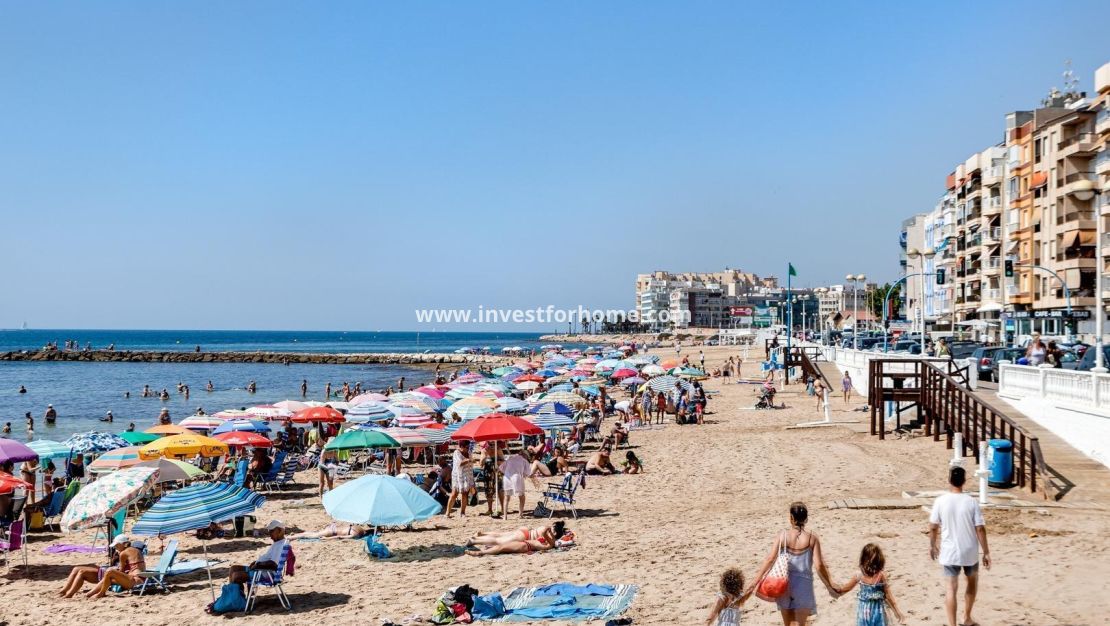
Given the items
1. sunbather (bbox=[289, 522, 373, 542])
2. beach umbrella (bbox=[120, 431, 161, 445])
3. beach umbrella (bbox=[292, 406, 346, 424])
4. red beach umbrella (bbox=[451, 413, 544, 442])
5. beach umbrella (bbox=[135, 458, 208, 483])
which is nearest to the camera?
sunbather (bbox=[289, 522, 373, 542])

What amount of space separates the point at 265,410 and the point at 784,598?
1944 cm

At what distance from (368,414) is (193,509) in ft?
39.1

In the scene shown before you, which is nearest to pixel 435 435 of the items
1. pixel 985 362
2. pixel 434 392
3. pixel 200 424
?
pixel 200 424

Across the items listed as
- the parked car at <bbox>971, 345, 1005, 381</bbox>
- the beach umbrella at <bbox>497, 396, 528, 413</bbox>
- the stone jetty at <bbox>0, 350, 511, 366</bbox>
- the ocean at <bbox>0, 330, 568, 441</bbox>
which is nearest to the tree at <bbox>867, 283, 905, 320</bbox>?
the stone jetty at <bbox>0, 350, 511, 366</bbox>

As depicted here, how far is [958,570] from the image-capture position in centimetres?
732

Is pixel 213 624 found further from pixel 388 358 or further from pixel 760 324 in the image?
pixel 760 324

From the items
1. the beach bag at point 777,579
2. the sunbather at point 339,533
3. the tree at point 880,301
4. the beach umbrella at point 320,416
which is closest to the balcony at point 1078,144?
the beach umbrella at point 320,416

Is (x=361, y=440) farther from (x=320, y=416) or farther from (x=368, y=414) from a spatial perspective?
(x=368, y=414)

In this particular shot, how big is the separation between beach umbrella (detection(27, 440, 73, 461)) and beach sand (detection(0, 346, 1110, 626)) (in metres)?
3.37

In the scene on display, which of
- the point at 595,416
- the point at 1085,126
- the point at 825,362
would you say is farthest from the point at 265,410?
the point at 1085,126

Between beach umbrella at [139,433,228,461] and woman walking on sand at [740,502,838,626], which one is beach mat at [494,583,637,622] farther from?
beach umbrella at [139,433,228,461]

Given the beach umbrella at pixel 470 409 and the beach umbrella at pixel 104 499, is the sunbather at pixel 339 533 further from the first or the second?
the beach umbrella at pixel 470 409

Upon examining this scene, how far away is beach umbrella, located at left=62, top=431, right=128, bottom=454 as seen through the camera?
58.7 feet

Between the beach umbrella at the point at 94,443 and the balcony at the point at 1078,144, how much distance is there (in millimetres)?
38525
